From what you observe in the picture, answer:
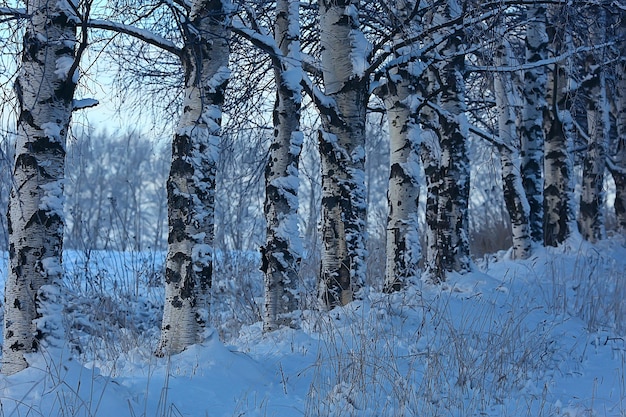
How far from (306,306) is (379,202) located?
2936cm

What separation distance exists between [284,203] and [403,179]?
71.8 inches

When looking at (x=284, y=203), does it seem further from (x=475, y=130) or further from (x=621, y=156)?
(x=621, y=156)

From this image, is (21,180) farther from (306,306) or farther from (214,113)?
(306,306)

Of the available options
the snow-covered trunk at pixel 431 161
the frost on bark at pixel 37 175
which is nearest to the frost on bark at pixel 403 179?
the snow-covered trunk at pixel 431 161

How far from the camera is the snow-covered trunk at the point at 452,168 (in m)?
7.52

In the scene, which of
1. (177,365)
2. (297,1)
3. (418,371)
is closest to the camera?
(177,365)

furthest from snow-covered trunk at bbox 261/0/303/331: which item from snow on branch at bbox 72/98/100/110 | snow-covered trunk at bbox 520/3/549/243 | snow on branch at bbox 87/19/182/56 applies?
snow-covered trunk at bbox 520/3/549/243

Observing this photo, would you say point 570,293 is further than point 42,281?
Yes

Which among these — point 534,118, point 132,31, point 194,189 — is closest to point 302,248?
point 194,189

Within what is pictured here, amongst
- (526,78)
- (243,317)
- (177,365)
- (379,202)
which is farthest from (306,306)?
(379,202)

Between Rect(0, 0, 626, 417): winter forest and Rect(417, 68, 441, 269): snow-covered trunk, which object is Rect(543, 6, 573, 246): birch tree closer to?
Rect(0, 0, 626, 417): winter forest

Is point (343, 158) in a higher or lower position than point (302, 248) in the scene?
higher

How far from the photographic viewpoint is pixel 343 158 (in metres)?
6.17

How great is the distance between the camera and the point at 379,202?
35.3 metres
